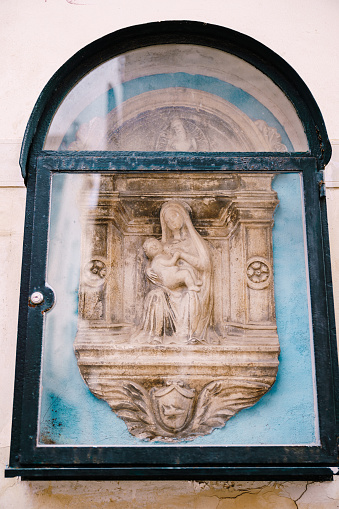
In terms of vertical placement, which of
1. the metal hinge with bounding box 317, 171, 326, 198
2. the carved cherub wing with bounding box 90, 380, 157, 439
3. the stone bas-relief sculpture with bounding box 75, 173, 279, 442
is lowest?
the carved cherub wing with bounding box 90, 380, 157, 439

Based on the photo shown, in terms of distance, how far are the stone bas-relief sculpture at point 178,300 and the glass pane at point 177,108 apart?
0.85 ft

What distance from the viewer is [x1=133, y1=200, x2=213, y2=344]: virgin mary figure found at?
262 centimetres

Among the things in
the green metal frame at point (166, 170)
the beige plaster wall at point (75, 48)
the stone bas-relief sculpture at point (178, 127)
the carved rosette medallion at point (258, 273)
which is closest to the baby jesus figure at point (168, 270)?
the carved rosette medallion at point (258, 273)

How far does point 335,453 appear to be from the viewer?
2.30 m

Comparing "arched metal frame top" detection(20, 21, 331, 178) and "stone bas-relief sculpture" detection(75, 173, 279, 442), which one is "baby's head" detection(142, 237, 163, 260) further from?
"arched metal frame top" detection(20, 21, 331, 178)

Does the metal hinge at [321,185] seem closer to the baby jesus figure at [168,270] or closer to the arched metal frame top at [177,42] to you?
the arched metal frame top at [177,42]

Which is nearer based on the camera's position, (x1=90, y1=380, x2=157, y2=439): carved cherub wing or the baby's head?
(x1=90, y1=380, x2=157, y2=439): carved cherub wing

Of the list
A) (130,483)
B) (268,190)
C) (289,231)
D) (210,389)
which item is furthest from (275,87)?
(130,483)

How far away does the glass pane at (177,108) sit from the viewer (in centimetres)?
279

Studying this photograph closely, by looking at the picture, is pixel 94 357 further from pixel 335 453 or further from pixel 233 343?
pixel 335 453

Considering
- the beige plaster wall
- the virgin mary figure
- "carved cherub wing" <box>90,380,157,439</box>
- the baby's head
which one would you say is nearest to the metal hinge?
the beige plaster wall

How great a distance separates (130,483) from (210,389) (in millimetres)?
571

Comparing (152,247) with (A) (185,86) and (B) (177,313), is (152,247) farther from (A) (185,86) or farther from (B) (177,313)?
(A) (185,86)

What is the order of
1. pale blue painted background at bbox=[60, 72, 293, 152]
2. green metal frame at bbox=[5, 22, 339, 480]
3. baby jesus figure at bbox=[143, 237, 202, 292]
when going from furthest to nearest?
pale blue painted background at bbox=[60, 72, 293, 152] → baby jesus figure at bbox=[143, 237, 202, 292] → green metal frame at bbox=[5, 22, 339, 480]
